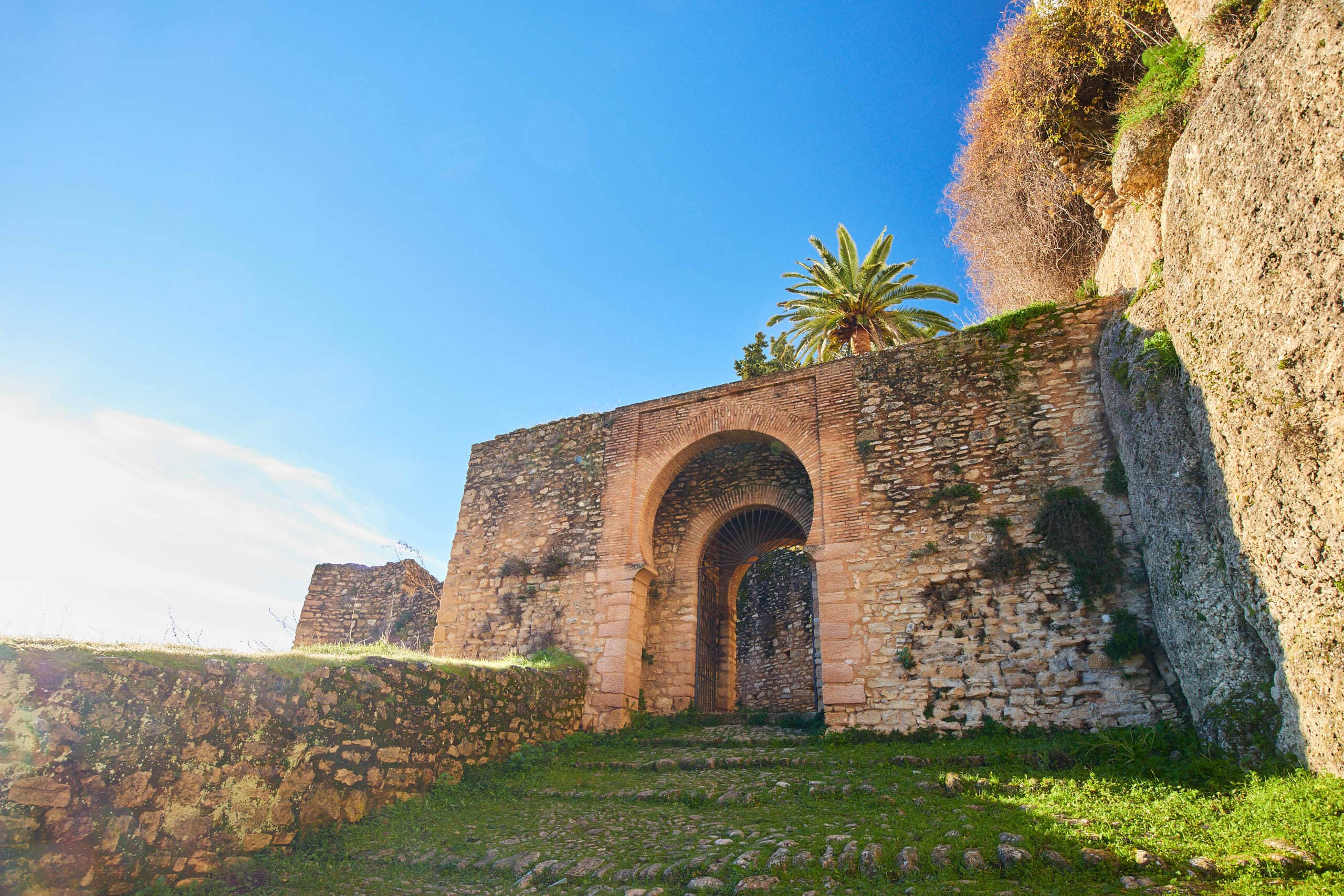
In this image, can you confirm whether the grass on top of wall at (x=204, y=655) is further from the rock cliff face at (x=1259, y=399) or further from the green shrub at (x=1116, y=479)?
the green shrub at (x=1116, y=479)

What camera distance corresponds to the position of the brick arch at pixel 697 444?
11188 millimetres

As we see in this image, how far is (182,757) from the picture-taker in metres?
4.92

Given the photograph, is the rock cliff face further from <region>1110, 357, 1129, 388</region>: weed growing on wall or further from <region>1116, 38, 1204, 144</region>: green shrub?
<region>1110, 357, 1129, 388</region>: weed growing on wall

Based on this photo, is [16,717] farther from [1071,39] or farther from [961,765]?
[1071,39]

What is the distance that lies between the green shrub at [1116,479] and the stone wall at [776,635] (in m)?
8.28

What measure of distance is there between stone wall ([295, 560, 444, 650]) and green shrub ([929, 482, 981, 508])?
13.8 meters

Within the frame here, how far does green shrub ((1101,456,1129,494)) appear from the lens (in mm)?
8500

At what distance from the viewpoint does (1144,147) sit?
8.23 meters

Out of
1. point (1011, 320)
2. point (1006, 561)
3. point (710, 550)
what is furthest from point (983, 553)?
point (710, 550)

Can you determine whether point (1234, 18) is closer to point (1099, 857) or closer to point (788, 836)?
point (1099, 857)

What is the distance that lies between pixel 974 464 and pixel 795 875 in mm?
6744

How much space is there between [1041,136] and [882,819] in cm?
1109

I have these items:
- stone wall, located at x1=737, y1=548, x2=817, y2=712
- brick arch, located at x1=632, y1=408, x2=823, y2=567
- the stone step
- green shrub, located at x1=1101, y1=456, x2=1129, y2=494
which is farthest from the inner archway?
green shrub, located at x1=1101, y1=456, x2=1129, y2=494

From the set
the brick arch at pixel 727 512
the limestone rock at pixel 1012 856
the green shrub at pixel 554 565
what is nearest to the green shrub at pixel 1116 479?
the brick arch at pixel 727 512
